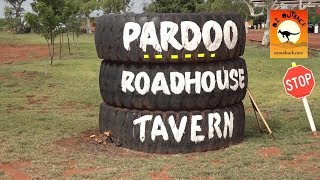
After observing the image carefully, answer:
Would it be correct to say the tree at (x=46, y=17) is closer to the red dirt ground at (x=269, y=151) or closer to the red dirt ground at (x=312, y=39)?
the red dirt ground at (x=269, y=151)

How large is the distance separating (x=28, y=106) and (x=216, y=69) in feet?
20.2

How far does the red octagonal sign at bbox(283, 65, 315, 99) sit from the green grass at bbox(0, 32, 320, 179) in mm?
714

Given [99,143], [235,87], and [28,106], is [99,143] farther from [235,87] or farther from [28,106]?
[28,106]

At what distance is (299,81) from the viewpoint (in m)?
8.59

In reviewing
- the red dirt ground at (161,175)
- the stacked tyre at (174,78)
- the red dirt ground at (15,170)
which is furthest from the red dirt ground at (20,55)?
the red dirt ground at (161,175)

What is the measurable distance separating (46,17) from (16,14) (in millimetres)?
54486

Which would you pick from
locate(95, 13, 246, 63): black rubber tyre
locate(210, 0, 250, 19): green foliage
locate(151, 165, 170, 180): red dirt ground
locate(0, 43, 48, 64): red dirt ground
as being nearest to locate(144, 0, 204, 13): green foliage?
locate(210, 0, 250, 19): green foliage

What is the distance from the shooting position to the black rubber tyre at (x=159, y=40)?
7.29m

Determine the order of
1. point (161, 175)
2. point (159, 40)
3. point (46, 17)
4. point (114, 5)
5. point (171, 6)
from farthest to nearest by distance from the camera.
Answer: point (171, 6) → point (114, 5) → point (46, 17) → point (159, 40) → point (161, 175)

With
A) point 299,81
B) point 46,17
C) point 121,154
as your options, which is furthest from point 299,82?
point 46,17

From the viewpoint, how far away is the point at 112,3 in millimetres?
49969

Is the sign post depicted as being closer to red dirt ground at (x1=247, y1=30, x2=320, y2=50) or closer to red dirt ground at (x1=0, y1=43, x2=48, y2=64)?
red dirt ground at (x1=0, y1=43, x2=48, y2=64)

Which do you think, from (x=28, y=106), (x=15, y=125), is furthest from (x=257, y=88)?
(x=15, y=125)

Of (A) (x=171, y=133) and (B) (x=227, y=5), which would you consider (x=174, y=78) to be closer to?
(A) (x=171, y=133)
